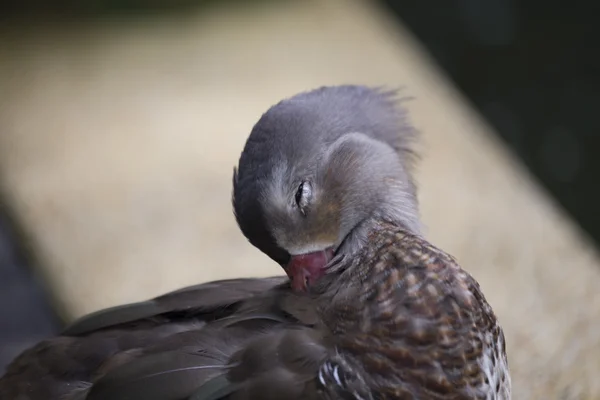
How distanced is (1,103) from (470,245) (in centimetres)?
158

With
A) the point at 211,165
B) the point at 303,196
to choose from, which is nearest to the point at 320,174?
the point at 303,196

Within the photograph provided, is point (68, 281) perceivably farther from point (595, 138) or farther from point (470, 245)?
point (595, 138)

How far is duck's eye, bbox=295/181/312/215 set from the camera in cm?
112

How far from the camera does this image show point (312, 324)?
1078mm

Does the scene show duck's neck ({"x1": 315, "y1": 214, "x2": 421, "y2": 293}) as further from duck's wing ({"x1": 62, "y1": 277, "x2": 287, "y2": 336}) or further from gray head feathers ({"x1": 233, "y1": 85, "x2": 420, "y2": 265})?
duck's wing ({"x1": 62, "y1": 277, "x2": 287, "y2": 336})

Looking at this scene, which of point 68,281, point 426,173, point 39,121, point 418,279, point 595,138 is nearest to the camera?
point 418,279

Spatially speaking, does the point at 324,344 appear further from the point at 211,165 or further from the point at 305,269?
the point at 211,165

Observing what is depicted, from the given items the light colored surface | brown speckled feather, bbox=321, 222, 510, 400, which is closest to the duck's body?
brown speckled feather, bbox=321, 222, 510, 400

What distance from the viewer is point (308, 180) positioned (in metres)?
1.15

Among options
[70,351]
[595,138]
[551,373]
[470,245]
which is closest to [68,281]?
[70,351]

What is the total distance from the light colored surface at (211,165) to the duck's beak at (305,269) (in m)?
0.62

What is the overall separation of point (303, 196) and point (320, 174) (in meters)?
0.05

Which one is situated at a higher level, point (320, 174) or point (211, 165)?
point (320, 174)

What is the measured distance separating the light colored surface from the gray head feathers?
0.45 m
